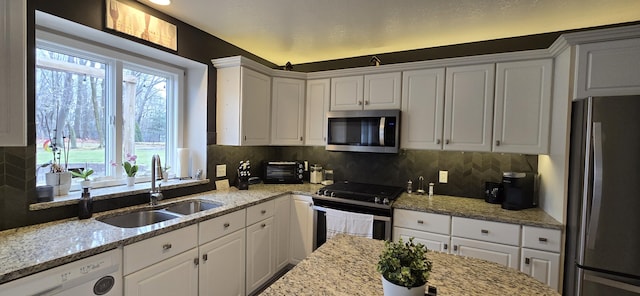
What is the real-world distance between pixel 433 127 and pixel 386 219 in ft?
3.20

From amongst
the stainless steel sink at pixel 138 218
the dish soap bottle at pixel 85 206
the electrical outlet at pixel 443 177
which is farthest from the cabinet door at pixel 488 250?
the dish soap bottle at pixel 85 206

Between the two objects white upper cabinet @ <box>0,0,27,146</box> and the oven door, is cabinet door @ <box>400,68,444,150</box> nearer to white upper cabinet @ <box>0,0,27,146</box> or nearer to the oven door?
the oven door

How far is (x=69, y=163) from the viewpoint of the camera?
6.57 feet

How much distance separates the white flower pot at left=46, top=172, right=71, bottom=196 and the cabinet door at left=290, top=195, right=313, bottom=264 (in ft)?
5.79

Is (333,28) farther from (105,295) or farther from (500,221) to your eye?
(105,295)

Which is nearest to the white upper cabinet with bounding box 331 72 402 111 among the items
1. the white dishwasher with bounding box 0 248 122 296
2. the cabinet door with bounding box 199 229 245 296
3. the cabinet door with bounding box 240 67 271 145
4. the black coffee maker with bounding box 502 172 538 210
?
the cabinet door with bounding box 240 67 271 145

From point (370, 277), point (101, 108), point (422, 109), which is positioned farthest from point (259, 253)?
point (422, 109)

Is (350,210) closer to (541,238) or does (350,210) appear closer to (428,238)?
(428,238)

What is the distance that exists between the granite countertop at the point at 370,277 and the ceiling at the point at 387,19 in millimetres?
1716

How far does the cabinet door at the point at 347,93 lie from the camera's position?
294 centimetres

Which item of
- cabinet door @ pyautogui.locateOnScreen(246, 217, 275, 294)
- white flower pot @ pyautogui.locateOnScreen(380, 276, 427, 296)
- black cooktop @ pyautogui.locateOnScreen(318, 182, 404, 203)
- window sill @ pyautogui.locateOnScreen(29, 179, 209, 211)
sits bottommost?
cabinet door @ pyautogui.locateOnScreen(246, 217, 275, 294)

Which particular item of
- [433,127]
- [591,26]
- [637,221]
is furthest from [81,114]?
[591,26]

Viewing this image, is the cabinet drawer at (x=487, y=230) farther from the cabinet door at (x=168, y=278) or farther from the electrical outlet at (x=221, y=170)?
the electrical outlet at (x=221, y=170)

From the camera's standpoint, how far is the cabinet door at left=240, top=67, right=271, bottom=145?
2.77 metres
